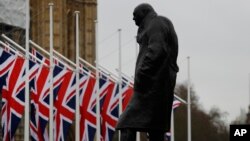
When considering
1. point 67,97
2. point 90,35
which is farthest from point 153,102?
point 90,35

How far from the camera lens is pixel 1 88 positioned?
3684cm

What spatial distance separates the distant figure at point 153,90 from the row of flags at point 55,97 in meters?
24.0

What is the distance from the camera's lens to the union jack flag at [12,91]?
36062 mm

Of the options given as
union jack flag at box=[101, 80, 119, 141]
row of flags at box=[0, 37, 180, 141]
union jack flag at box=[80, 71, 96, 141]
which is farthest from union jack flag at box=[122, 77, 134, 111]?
union jack flag at box=[80, 71, 96, 141]

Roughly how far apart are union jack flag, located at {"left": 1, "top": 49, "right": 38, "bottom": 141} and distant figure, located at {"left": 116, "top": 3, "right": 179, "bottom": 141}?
24.1 meters

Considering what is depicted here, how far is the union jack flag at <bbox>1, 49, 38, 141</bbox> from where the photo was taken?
3606 cm

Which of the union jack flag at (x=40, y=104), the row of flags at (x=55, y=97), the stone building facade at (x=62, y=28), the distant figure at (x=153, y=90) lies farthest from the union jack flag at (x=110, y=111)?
the distant figure at (x=153, y=90)

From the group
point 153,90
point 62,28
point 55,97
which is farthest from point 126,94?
point 153,90

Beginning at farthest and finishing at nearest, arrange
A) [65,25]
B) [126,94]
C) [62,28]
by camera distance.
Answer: [65,25]
[62,28]
[126,94]

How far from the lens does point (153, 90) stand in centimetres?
1217

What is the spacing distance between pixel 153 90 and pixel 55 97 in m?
27.5

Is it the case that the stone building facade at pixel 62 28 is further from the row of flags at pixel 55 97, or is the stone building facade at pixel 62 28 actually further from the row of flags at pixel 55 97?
the row of flags at pixel 55 97

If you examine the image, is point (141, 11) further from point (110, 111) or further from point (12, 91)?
point (110, 111)

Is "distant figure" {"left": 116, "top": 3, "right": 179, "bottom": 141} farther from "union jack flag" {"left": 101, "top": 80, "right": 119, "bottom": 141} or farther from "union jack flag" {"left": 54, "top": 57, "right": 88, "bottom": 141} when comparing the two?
"union jack flag" {"left": 101, "top": 80, "right": 119, "bottom": 141}
